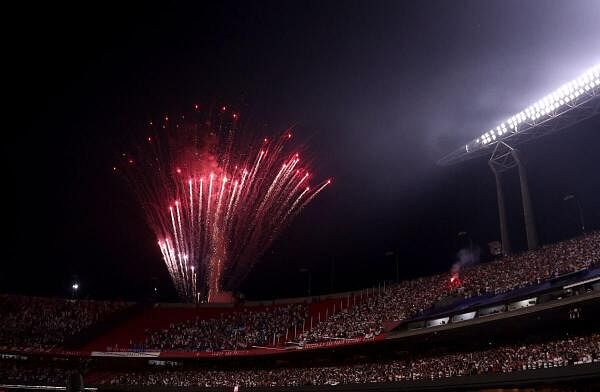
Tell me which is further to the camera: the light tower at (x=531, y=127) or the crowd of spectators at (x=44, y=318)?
the crowd of spectators at (x=44, y=318)

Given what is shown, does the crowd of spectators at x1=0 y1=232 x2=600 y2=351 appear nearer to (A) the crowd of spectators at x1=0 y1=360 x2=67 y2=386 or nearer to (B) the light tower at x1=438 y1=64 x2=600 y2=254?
(A) the crowd of spectators at x1=0 y1=360 x2=67 y2=386

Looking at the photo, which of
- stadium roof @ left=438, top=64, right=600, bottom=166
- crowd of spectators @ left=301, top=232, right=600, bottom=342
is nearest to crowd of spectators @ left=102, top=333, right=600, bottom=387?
crowd of spectators @ left=301, top=232, right=600, bottom=342

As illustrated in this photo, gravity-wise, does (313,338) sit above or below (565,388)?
above

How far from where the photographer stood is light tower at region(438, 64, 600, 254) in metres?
35.5

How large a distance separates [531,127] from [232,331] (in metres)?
34.4

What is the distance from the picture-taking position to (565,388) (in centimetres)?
2628

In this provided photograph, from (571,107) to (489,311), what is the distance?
1552 cm

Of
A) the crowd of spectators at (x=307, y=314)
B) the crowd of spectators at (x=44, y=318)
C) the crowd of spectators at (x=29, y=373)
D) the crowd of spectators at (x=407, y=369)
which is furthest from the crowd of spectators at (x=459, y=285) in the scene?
the crowd of spectators at (x=44, y=318)

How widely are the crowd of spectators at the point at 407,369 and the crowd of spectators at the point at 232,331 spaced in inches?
98.8

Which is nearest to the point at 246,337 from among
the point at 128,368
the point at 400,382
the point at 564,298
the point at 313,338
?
the point at 313,338

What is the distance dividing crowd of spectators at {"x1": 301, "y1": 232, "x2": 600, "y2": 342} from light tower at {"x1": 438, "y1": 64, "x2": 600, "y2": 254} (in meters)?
3.62

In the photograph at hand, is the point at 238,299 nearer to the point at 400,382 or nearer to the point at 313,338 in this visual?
the point at 313,338

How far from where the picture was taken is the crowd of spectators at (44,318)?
53.0 m

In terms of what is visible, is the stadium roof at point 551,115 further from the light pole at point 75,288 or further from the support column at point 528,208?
the light pole at point 75,288
